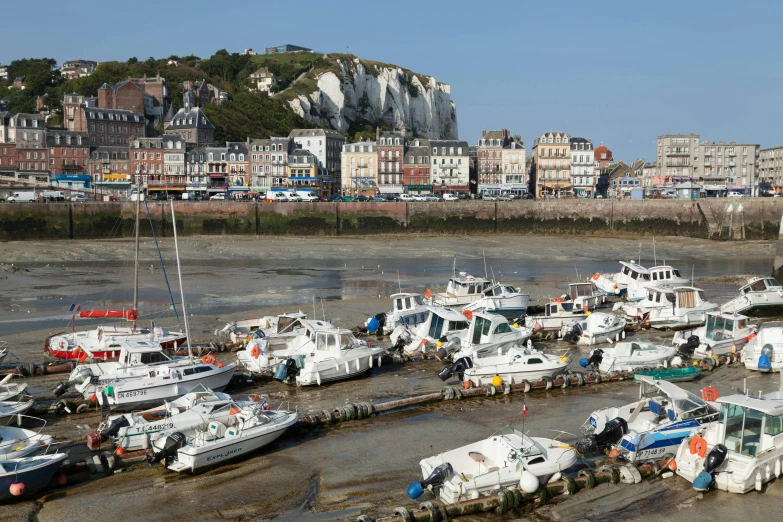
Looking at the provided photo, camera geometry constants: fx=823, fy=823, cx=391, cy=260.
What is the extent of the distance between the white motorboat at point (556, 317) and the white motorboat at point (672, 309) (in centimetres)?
216

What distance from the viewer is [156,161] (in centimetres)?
8662

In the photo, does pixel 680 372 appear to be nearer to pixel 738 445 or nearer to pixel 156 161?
pixel 738 445

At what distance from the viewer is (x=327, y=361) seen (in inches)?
818

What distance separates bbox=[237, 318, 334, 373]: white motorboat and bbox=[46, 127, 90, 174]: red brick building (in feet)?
236

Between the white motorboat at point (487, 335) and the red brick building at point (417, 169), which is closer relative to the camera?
the white motorboat at point (487, 335)

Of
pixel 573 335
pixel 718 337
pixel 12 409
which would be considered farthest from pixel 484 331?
pixel 12 409

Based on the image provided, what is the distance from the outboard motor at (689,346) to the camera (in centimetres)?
2303

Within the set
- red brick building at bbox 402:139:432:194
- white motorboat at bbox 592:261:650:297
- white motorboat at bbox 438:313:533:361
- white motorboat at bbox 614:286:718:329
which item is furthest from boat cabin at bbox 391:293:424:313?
red brick building at bbox 402:139:432:194

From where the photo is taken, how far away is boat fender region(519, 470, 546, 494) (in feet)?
44.0

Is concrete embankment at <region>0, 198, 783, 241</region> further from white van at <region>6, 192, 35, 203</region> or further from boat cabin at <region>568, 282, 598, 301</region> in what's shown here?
boat cabin at <region>568, 282, 598, 301</region>

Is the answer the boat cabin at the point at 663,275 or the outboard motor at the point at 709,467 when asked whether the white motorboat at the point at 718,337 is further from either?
the outboard motor at the point at 709,467

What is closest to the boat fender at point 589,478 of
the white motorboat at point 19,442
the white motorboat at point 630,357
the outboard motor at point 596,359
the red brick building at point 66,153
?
the white motorboat at point 630,357

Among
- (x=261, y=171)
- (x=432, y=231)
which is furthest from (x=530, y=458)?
(x=261, y=171)

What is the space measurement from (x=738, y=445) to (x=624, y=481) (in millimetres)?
2002
